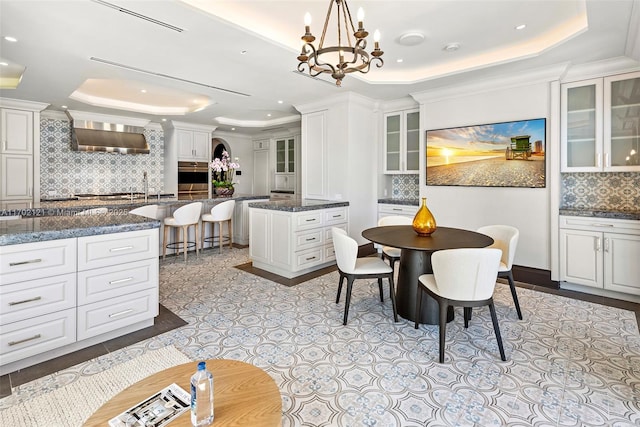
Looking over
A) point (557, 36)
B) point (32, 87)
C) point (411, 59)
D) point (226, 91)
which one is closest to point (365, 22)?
point (411, 59)

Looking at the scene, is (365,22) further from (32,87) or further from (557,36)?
(32,87)

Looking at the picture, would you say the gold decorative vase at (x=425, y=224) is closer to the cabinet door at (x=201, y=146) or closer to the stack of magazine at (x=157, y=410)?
the stack of magazine at (x=157, y=410)

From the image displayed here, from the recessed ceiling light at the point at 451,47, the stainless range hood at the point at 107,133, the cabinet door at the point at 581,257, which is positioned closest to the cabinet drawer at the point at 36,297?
the recessed ceiling light at the point at 451,47

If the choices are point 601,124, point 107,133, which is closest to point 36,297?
point 107,133

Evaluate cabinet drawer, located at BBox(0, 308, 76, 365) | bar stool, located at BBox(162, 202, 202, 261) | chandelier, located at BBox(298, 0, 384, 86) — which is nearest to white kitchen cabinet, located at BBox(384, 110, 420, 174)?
chandelier, located at BBox(298, 0, 384, 86)

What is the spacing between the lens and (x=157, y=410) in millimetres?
1223

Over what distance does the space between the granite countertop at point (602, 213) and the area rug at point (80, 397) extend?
4238mm

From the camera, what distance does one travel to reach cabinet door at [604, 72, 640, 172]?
3.57 meters

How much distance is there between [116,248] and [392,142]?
453 cm

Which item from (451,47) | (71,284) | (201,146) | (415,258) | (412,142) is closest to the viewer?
(71,284)

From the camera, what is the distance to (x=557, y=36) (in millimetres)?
3381

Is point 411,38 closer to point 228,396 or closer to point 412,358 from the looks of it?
point 412,358

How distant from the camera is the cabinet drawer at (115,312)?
242 centimetres

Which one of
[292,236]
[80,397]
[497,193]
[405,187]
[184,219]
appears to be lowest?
[80,397]
